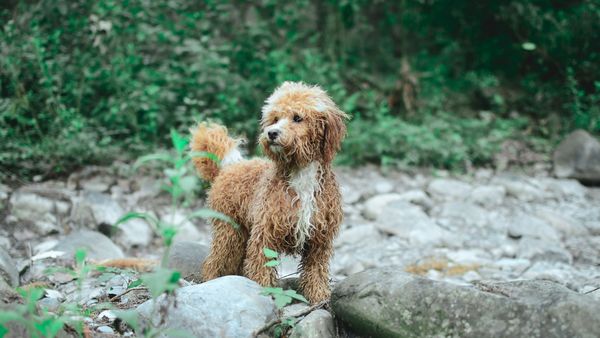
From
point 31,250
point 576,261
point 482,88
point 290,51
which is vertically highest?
point 290,51

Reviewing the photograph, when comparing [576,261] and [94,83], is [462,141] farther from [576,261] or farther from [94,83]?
[94,83]

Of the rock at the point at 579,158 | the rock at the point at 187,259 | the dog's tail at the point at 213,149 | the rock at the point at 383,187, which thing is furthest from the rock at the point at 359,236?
the rock at the point at 579,158

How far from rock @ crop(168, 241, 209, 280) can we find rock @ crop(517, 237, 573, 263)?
313cm

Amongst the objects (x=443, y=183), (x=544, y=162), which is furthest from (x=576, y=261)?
(x=544, y=162)

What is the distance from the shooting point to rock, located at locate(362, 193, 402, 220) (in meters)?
6.47

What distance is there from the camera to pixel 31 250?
4.89 metres

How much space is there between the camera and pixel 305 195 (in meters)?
3.11

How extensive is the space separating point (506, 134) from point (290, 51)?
3412 millimetres

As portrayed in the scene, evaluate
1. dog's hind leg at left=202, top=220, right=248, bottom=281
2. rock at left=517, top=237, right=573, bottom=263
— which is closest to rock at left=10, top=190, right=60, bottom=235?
dog's hind leg at left=202, top=220, right=248, bottom=281

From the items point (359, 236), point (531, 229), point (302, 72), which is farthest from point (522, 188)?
point (302, 72)

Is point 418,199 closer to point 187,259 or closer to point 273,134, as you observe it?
point 187,259

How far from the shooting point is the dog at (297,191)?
3.06m

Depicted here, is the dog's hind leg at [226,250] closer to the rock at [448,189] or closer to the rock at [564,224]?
the rock at [564,224]

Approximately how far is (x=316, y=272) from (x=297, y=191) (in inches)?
19.7
